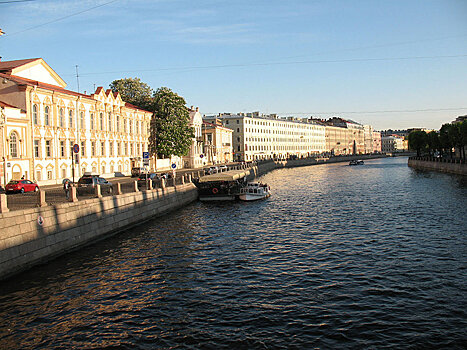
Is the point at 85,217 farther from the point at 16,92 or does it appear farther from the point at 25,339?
the point at 16,92

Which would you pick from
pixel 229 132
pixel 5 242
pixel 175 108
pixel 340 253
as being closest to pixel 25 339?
pixel 5 242

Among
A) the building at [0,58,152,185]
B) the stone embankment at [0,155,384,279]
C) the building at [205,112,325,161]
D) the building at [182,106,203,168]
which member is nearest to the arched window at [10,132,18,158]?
the building at [0,58,152,185]

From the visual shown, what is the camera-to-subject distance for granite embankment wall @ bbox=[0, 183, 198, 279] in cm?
1705

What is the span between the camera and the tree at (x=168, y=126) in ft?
261

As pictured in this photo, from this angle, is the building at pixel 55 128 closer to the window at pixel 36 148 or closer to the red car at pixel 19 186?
the window at pixel 36 148

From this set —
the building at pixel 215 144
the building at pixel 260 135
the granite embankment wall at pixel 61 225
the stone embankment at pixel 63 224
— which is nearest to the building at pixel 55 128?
the stone embankment at pixel 63 224

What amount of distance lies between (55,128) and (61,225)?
30.9 meters

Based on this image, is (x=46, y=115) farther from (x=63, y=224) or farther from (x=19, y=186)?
(x=63, y=224)

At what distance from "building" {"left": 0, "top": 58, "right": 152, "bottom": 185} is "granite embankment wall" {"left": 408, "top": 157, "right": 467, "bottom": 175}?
5527 cm

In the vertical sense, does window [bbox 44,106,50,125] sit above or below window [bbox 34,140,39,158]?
above

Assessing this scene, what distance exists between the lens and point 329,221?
31766 millimetres

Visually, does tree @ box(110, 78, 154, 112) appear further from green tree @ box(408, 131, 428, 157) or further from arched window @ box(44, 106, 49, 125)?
green tree @ box(408, 131, 428, 157)

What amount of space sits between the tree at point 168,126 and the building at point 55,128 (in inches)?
381

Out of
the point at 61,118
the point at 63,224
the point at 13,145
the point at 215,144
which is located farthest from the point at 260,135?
the point at 63,224
